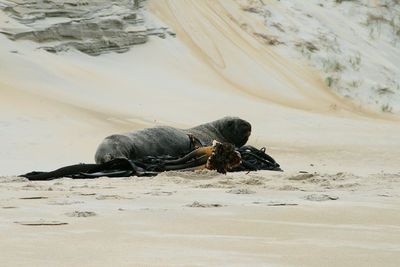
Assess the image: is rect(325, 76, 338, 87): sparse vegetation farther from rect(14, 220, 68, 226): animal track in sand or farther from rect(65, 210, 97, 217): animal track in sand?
rect(14, 220, 68, 226): animal track in sand

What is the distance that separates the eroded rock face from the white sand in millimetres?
399

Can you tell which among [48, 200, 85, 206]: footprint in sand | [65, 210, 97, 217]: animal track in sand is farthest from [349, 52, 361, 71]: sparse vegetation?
[65, 210, 97, 217]: animal track in sand

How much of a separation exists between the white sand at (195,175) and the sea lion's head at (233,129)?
717 mm

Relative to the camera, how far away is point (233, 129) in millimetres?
11172

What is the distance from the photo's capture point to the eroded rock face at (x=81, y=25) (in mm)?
21641

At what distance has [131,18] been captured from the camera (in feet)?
78.4

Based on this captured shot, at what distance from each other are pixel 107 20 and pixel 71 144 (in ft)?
36.0

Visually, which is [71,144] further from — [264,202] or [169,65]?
[169,65]

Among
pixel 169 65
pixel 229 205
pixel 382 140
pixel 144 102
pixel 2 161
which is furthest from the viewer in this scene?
pixel 169 65

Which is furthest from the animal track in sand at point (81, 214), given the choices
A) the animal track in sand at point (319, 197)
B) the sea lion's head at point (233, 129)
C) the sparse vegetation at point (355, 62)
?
the sparse vegetation at point (355, 62)

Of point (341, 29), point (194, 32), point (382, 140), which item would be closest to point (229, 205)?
point (382, 140)

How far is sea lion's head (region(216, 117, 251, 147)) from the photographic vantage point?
11.1 m

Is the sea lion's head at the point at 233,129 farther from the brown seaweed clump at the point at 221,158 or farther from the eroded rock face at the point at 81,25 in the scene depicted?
the eroded rock face at the point at 81,25

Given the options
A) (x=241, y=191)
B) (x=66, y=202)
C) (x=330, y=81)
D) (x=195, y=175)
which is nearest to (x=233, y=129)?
(x=195, y=175)
